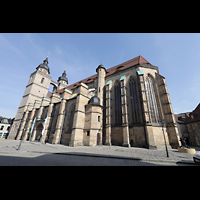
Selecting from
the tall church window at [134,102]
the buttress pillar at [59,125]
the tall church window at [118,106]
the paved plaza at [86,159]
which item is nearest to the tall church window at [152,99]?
the tall church window at [134,102]

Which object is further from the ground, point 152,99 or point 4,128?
point 152,99

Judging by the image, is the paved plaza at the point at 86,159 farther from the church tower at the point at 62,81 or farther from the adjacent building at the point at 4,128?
the adjacent building at the point at 4,128

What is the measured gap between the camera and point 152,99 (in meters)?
17.3

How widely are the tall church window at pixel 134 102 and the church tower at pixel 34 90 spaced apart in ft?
105

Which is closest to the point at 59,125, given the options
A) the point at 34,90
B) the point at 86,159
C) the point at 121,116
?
the point at 121,116

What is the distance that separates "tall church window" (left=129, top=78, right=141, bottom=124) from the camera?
16309mm

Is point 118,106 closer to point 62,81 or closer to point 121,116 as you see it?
point 121,116

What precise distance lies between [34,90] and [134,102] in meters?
33.6

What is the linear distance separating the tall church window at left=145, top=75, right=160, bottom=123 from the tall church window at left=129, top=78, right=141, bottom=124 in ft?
6.60

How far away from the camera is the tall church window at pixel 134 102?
16.3m

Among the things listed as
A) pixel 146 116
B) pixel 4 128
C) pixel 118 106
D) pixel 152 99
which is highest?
pixel 152 99
